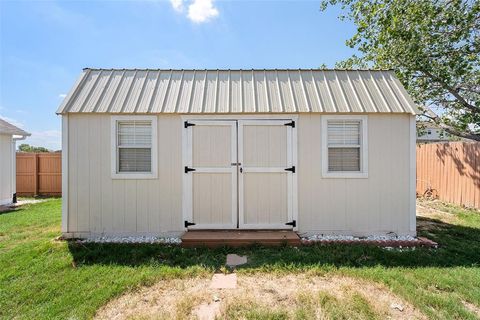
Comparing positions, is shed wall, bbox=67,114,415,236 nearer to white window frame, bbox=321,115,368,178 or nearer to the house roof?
white window frame, bbox=321,115,368,178

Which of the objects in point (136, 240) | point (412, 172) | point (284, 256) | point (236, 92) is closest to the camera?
point (284, 256)

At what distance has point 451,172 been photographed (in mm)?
8180

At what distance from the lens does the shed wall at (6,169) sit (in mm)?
8750

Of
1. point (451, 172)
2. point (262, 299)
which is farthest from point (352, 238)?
point (451, 172)

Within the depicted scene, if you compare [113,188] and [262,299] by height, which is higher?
[113,188]

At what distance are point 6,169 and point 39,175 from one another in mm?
1907

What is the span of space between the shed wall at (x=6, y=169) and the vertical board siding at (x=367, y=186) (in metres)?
9.67

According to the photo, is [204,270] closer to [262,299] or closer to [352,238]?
[262,299]

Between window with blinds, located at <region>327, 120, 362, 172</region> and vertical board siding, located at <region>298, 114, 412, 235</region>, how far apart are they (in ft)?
0.65

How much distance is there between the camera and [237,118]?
489cm

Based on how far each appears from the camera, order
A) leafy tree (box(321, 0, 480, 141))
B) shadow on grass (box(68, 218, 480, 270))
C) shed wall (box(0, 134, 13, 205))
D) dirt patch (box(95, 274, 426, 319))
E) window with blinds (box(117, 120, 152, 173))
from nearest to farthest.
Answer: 1. dirt patch (box(95, 274, 426, 319))
2. shadow on grass (box(68, 218, 480, 270))
3. window with blinds (box(117, 120, 152, 173))
4. leafy tree (box(321, 0, 480, 141))
5. shed wall (box(0, 134, 13, 205))

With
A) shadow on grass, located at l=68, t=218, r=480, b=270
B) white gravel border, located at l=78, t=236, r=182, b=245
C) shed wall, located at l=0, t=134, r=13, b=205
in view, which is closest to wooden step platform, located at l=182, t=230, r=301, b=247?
shadow on grass, located at l=68, t=218, r=480, b=270

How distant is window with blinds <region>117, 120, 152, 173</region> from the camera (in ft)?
16.2

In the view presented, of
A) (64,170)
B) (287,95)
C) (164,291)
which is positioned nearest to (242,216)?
(164,291)
